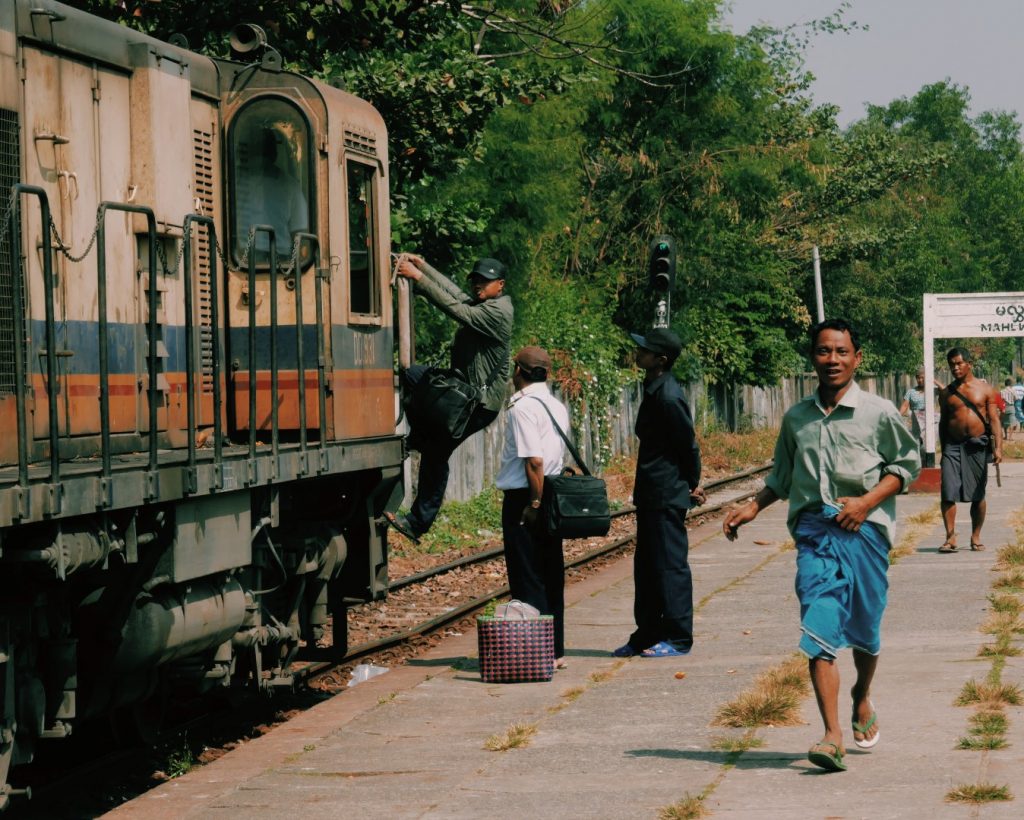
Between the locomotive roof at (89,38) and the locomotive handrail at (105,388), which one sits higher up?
the locomotive roof at (89,38)

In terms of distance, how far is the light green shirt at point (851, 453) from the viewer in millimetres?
7371

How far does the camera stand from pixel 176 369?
8.85 metres

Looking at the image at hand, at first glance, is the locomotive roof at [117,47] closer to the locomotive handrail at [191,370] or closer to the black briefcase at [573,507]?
the locomotive handrail at [191,370]

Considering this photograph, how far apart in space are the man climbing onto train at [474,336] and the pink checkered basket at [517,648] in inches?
50.2

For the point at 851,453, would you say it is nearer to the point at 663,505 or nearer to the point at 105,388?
the point at 105,388

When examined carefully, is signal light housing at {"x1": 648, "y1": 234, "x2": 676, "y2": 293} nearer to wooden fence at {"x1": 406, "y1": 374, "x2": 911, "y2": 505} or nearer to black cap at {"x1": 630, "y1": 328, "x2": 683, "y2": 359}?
wooden fence at {"x1": 406, "y1": 374, "x2": 911, "y2": 505}

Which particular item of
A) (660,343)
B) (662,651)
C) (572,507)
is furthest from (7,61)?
(662,651)

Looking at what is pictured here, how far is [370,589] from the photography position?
10594 mm

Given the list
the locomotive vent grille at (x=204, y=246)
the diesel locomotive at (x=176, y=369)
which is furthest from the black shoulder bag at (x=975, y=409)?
the locomotive vent grille at (x=204, y=246)

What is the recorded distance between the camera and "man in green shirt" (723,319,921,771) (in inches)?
288

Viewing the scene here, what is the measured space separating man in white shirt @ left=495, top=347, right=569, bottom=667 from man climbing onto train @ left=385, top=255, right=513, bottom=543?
0.73 feet

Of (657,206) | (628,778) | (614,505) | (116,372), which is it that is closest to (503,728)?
(628,778)

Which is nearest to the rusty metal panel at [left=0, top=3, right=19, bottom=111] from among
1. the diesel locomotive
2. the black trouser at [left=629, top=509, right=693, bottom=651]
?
the diesel locomotive

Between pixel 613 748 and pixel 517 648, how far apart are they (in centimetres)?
211
